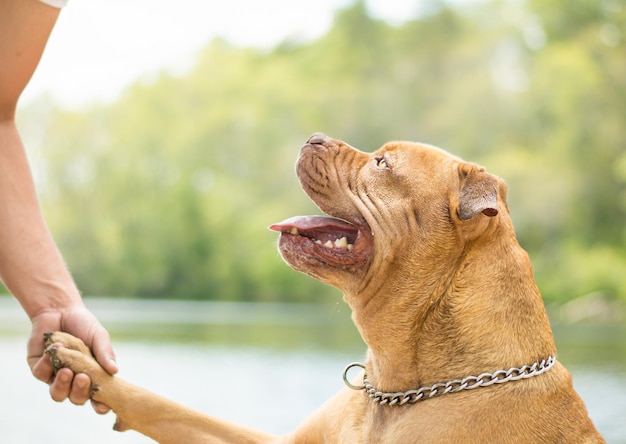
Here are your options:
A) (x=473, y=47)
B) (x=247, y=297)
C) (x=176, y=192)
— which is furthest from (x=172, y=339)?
(x=473, y=47)

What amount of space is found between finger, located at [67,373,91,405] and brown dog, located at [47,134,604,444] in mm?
47

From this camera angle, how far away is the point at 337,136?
1332 inches

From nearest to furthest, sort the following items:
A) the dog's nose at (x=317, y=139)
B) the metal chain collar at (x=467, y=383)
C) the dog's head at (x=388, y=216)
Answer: the metal chain collar at (x=467, y=383) < the dog's head at (x=388, y=216) < the dog's nose at (x=317, y=139)

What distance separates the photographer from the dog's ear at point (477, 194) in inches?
116

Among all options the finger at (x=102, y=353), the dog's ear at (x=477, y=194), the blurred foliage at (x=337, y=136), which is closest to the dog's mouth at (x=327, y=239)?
the dog's ear at (x=477, y=194)

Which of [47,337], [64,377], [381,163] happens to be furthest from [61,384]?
[381,163]

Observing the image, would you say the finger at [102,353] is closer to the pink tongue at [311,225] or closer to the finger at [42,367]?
the finger at [42,367]

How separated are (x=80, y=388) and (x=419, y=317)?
1231mm

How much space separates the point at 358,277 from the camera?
3219 millimetres

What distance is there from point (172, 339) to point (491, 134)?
21.7 meters

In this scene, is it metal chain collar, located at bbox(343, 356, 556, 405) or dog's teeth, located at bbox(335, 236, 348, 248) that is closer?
metal chain collar, located at bbox(343, 356, 556, 405)

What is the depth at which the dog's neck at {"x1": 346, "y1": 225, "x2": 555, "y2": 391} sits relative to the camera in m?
2.98

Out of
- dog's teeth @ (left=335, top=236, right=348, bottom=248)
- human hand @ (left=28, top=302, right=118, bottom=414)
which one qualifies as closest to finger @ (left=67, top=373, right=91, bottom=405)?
human hand @ (left=28, top=302, right=118, bottom=414)

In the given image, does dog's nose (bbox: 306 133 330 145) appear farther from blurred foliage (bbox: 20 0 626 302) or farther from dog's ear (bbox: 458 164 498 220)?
blurred foliage (bbox: 20 0 626 302)
